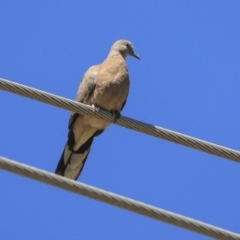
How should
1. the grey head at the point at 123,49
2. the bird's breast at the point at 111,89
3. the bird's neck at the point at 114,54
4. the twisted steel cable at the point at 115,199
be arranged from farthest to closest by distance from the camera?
the grey head at the point at 123,49
the bird's neck at the point at 114,54
the bird's breast at the point at 111,89
the twisted steel cable at the point at 115,199

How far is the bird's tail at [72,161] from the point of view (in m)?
7.48

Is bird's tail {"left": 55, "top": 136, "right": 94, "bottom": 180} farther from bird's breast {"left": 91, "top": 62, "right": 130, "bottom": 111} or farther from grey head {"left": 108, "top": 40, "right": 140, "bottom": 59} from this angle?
grey head {"left": 108, "top": 40, "right": 140, "bottom": 59}

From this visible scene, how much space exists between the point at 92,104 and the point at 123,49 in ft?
5.12

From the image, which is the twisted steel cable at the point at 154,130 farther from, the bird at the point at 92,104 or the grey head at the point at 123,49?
the grey head at the point at 123,49

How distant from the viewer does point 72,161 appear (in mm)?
7570

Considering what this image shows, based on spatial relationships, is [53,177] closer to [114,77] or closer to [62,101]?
[62,101]

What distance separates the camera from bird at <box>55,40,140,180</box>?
7578 mm

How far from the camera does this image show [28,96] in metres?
5.49

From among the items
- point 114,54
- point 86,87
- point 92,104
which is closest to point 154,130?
point 92,104

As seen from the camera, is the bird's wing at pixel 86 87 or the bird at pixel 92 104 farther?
the bird's wing at pixel 86 87

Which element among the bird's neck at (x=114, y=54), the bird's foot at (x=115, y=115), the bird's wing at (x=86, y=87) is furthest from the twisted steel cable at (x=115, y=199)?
the bird's neck at (x=114, y=54)

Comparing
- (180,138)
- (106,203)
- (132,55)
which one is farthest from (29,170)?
(132,55)

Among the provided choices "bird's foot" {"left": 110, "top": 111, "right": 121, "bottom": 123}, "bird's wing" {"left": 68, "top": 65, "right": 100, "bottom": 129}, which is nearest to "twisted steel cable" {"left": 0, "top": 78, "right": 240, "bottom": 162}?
"bird's foot" {"left": 110, "top": 111, "right": 121, "bottom": 123}

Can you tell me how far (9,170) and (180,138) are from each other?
1580mm
